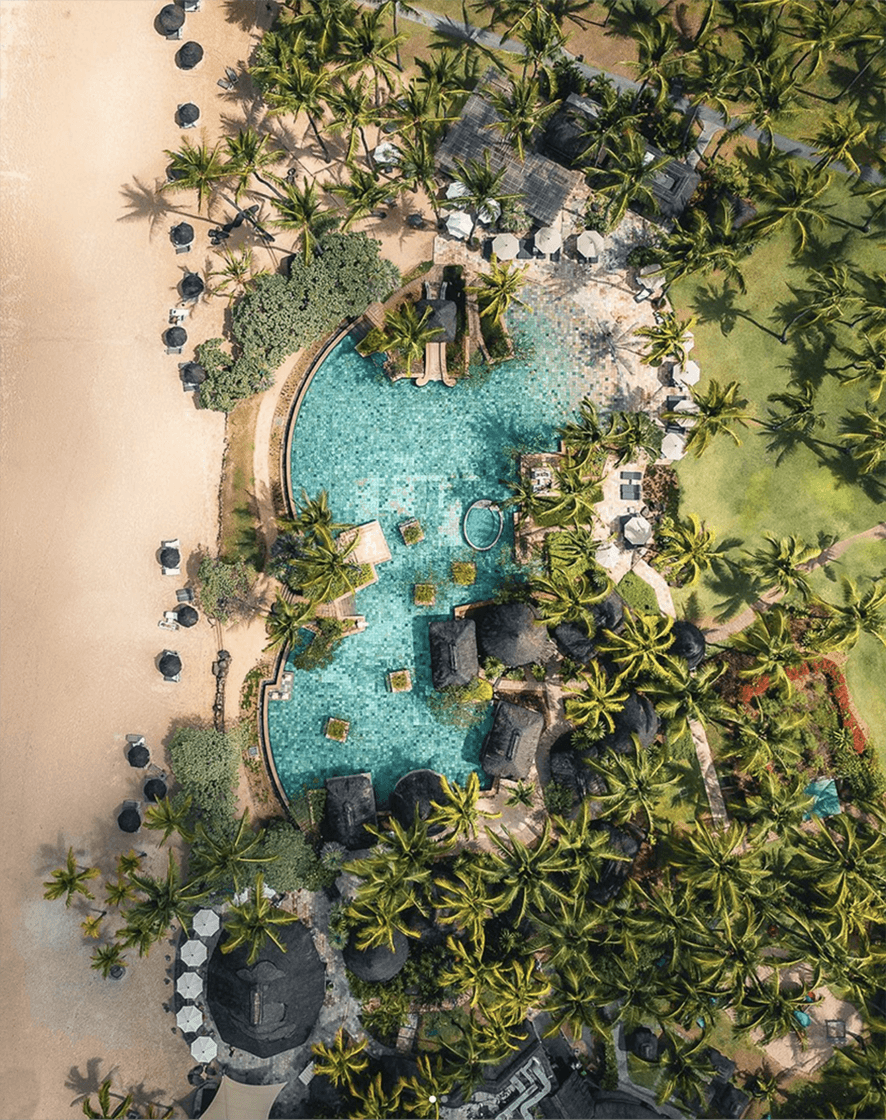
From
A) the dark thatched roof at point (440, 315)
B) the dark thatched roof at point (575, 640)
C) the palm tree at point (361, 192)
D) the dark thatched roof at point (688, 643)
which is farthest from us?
the dark thatched roof at point (440, 315)

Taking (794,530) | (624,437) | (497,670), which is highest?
(624,437)

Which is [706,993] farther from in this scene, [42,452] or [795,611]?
[42,452]

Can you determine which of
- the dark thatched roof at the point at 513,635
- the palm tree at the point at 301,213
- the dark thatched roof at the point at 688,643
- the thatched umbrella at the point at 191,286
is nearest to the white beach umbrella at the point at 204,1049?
the dark thatched roof at the point at 513,635

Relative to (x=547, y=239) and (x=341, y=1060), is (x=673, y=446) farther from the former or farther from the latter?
(x=341, y=1060)

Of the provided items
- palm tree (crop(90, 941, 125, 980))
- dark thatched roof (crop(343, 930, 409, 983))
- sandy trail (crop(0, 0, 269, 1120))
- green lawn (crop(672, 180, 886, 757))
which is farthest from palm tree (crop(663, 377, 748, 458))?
palm tree (crop(90, 941, 125, 980))

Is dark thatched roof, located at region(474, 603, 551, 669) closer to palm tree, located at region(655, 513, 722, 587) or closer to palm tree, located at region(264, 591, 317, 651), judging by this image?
palm tree, located at region(655, 513, 722, 587)

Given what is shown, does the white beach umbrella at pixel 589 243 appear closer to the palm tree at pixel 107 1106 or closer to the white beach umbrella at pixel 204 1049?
the white beach umbrella at pixel 204 1049

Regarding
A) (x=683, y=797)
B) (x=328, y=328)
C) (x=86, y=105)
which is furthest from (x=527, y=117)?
(x=683, y=797)
